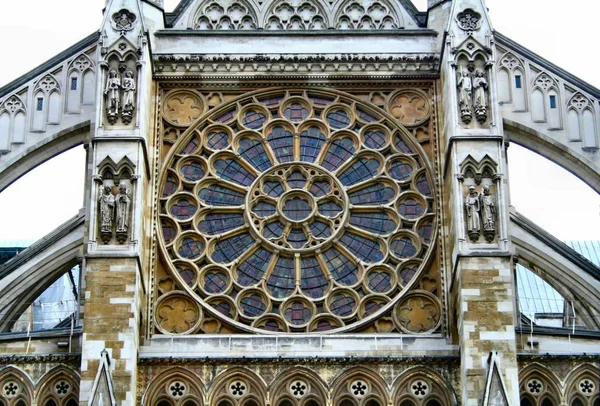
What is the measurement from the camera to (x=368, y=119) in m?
30.9

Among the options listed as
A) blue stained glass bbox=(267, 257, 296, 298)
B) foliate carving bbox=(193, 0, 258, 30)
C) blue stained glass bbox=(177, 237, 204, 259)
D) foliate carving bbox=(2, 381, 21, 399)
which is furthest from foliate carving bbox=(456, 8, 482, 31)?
foliate carving bbox=(2, 381, 21, 399)

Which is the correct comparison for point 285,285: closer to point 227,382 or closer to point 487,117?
point 227,382

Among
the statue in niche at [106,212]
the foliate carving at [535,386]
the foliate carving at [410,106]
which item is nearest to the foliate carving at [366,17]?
the foliate carving at [410,106]

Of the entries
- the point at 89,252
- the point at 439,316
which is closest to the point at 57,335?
the point at 89,252

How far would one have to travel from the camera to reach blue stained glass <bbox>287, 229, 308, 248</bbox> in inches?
1171

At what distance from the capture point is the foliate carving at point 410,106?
1213 inches

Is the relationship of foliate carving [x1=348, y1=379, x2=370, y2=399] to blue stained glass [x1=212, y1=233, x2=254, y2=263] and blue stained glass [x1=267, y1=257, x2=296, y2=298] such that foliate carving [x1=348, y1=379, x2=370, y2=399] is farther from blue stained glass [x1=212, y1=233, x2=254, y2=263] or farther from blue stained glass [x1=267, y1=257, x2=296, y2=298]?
blue stained glass [x1=212, y1=233, x2=254, y2=263]

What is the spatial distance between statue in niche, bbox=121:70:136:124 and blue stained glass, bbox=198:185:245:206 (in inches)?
78.3

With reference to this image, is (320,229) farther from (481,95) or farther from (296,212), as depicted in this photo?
(481,95)

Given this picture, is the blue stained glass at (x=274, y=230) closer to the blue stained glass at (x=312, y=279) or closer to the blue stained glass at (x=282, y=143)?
the blue stained glass at (x=312, y=279)

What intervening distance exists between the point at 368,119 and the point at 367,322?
403 cm

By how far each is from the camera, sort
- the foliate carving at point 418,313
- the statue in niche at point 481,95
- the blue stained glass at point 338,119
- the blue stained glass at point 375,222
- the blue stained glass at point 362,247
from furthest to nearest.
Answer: the blue stained glass at point 338,119
the blue stained glass at point 375,222
the blue stained glass at point 362,247
the statue in niche at point 481,95
the foliate carving at point 418,313

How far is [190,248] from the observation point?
97.7ft

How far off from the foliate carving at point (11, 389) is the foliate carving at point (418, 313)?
6.27 metres
